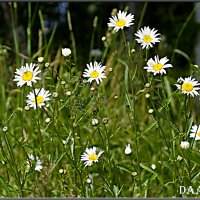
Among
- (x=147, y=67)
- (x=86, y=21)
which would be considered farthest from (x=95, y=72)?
(x=86, y=21)

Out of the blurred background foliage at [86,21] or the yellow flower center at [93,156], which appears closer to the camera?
the yellow flower center at [93,156]

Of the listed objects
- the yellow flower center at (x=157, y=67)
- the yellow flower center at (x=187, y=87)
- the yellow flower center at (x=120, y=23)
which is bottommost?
the yellow flower center at (x=187, y=87)

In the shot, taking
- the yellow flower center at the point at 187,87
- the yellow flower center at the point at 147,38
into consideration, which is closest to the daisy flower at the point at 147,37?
the yellow flower center at the point at 147,38

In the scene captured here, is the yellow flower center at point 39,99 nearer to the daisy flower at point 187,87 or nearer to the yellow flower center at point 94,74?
the yellow flower center at point 94,74

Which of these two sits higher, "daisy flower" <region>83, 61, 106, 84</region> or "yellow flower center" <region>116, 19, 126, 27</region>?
"yellow flower center" <region>116, 19, 126, 27</region>

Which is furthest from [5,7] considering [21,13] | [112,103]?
[112,103]

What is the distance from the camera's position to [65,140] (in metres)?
1.25

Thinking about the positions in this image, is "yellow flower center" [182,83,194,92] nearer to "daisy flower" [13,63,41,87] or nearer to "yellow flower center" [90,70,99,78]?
"yellow flower center" [90,70,99,78]

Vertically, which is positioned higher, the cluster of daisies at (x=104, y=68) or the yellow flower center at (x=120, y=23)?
the yellow flower center at (x=120, y=23)

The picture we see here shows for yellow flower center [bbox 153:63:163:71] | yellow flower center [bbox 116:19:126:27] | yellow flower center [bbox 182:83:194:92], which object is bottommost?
yellow flower center [bbox 182:83:194:92]

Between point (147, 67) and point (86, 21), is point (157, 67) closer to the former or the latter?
point (147, 67)

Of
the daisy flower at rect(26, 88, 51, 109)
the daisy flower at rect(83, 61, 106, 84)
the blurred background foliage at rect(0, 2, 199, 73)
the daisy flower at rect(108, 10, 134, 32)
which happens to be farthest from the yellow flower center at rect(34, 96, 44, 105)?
the blurred background foliage at rect(0, 2, 199, 73)

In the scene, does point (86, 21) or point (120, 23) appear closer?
point (120, 23)

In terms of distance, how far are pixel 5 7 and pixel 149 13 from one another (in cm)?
149
